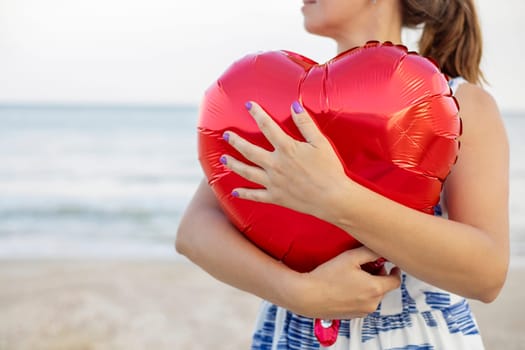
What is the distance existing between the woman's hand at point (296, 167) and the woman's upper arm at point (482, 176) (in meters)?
0.36

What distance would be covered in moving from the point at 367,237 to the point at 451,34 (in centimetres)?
90

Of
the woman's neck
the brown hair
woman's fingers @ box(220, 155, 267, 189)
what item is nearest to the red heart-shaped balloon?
woman's fingers @ box(220, 155, 267, 189)

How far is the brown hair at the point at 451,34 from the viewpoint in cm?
195

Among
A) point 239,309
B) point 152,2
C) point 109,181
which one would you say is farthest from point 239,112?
point 152,2

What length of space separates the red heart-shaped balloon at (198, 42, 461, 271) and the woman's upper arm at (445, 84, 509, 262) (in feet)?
0.38

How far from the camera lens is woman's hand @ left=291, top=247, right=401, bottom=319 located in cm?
139

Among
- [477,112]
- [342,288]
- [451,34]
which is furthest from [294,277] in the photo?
[451,34]

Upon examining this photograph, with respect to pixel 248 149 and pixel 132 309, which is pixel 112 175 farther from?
pixel 248 149

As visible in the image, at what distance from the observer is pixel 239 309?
570 cm

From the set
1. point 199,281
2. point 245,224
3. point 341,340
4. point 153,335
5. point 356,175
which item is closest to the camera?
point 356,175

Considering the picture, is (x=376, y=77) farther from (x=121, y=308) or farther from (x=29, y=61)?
(x=29, y=61)

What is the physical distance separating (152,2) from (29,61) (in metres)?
5.62

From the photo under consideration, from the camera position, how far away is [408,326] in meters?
1.62

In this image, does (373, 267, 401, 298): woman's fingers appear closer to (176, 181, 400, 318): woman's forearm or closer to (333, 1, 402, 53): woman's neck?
(176, 181, 400, 318): woman's forearm
